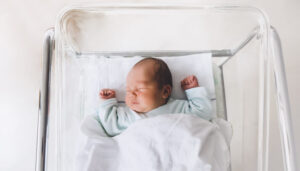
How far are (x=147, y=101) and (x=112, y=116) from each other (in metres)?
0.12

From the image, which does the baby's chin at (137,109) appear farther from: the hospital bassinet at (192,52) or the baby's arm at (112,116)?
the hospital bassinet at (192,52)

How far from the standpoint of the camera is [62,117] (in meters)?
0.80

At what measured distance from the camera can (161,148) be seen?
0.78m

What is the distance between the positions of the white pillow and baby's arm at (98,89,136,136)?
5 cm

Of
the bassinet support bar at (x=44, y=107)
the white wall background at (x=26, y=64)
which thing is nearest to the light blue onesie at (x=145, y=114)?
the bassinet support bar at (x=44, y=107)

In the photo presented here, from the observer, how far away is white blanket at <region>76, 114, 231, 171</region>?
2.55ft

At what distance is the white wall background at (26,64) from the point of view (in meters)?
1.33

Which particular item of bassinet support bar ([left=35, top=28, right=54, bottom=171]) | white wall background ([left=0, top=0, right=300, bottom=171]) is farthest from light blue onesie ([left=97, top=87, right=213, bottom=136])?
white wall background ([left=0, top=0, right=300, bottom=171])

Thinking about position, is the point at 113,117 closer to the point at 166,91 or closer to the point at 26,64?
the point at 166,91

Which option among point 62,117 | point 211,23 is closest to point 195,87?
point 211,23

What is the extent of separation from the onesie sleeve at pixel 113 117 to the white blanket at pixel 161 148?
6cm

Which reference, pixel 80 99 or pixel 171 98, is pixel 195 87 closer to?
pixel 171 98

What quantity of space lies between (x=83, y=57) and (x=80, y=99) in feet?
0.46

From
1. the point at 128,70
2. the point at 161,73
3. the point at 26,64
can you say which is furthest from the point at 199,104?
the point at 26,64
